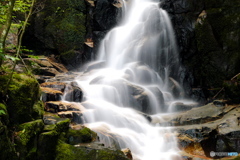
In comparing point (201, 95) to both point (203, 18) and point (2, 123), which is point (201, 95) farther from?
point (2, 123)

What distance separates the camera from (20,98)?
4.52 metres

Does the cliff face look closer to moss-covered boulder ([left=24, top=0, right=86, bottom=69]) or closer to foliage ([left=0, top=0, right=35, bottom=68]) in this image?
moss-covered boulder ([left=24, top=0, right=86, bottom=69])

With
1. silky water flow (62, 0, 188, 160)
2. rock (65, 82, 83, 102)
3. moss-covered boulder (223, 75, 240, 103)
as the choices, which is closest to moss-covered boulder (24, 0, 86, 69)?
silky water flow (62, 0, 188, 160)

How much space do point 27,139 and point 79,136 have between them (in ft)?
5.53

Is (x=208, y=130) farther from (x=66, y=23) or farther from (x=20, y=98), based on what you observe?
(x=66, y=23)

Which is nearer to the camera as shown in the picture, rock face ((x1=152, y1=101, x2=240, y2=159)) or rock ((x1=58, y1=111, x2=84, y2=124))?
rock face ((x1=152, y1=101, x2=240, y2=159))

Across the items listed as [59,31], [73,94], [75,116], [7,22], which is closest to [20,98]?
[7,22]

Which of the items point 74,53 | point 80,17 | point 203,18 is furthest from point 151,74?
point 80,17

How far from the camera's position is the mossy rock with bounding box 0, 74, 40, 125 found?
14.3 ft

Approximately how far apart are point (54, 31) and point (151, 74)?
11407 mm

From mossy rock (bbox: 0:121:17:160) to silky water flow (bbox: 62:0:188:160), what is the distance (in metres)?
3.61

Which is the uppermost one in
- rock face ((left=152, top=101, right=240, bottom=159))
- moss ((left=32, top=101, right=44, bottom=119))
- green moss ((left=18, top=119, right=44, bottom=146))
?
moss ((left=32, top=101, right=44, bottom=119))

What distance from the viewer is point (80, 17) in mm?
21344

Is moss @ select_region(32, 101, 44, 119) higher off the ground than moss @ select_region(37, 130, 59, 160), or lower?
higher
